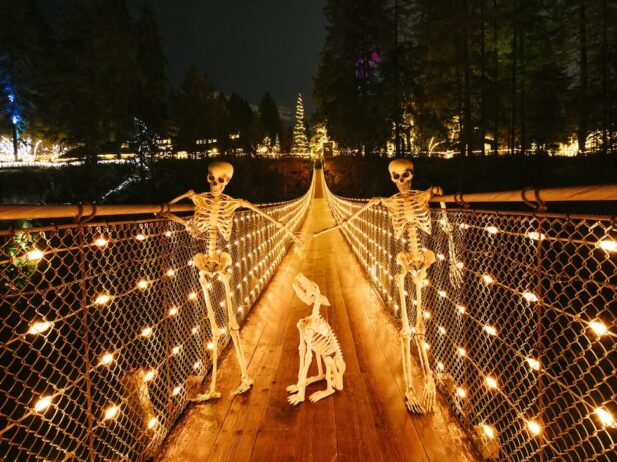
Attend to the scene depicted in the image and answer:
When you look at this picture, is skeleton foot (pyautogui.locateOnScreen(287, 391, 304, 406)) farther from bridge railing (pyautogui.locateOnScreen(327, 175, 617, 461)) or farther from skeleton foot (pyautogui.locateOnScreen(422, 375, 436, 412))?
bridge railing (pyautogui.locateOnScreen(327, 175, 617, 461))

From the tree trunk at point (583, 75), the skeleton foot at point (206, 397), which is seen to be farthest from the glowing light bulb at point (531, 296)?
the tree trunk at point (583, 75)

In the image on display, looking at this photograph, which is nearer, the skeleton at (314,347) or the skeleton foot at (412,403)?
the skeleton foot at (412,403)

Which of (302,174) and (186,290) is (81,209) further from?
(302,174)

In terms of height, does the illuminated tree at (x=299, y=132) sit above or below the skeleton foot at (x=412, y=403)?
above

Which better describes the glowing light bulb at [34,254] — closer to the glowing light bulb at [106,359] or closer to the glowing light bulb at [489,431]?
the glowing light bulb at [106,359]

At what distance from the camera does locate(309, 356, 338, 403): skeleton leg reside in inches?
97.7

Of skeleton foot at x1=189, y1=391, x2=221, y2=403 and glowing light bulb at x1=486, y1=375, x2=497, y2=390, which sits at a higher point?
glowing light bulb at x1=486, y1=375, x2=497, y2=390

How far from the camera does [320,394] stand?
8.21 ft

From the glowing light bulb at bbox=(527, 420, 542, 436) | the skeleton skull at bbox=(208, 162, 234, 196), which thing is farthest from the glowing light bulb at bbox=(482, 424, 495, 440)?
the skeleton skull at bbox=(208, 162, 234, 196)

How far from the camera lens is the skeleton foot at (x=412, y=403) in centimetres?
233

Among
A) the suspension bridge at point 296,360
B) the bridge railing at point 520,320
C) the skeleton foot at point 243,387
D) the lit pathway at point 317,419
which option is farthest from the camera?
the skeleton foot at point 243,387

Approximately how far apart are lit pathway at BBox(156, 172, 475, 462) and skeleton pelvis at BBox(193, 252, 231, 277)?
0.90 metres

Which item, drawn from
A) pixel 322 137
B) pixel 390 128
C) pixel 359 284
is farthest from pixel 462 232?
pixel 322 137

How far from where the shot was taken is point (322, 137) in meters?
51.4
